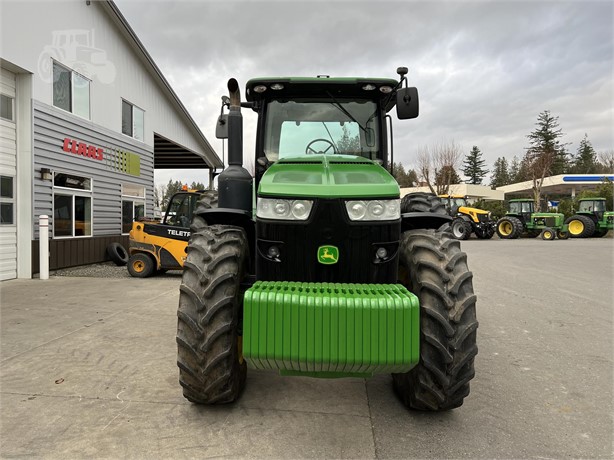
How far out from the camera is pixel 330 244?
8.66ft

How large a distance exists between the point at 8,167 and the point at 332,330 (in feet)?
31.2

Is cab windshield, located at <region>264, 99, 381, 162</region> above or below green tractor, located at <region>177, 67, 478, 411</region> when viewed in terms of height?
above

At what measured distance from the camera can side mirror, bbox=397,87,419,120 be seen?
3.41 metres

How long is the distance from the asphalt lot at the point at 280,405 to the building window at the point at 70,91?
667 centimetres

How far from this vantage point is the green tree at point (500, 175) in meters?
76.2

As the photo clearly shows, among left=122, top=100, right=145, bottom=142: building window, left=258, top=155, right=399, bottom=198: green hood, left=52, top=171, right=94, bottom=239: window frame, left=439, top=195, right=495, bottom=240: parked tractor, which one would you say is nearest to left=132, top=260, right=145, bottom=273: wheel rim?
left=52, top=171, right=94, bottom=239: window frame

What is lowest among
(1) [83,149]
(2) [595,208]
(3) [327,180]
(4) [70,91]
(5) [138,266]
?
(5) [138,266]

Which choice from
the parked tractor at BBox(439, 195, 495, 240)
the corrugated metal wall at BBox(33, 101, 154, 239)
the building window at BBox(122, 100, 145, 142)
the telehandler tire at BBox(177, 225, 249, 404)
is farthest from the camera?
the parked tractor at BBox(439, 195, 495, 240)

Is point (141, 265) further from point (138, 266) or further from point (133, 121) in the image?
A: point (133, 121)

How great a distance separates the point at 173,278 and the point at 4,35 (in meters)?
6.05

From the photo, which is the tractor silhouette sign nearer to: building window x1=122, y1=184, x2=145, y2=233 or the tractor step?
building window x1=122, y1=184, x2=145, y2=233

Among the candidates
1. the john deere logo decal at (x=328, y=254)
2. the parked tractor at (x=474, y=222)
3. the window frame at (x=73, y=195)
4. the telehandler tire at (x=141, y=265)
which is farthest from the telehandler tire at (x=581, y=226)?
the john deere logo decal at (x=328, y=254)

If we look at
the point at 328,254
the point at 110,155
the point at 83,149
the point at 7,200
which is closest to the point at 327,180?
the point at 328,254

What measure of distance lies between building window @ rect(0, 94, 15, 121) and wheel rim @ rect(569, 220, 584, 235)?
A: 87.0 ft
